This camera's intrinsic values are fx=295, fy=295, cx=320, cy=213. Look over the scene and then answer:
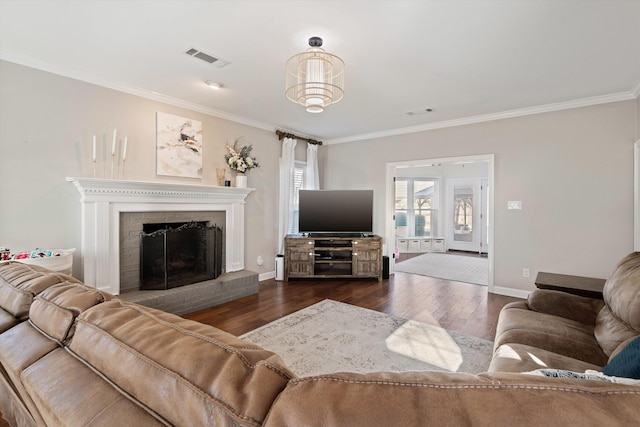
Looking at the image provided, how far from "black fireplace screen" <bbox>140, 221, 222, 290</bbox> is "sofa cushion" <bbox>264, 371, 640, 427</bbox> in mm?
3576

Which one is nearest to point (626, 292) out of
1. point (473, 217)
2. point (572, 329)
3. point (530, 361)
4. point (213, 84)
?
point (572, 329)

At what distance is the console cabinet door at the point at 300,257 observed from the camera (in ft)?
16.7

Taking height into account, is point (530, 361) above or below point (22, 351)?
below

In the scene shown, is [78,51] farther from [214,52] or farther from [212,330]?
[212,330]

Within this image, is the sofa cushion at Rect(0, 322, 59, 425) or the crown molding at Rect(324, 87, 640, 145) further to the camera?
the crown molding at Rect(324, 87, 640, 145)

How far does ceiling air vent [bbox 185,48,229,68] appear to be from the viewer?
2674 mm

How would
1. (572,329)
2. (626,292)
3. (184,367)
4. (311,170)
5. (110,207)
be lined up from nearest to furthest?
(184,367) → (626,292) → (572,329) → (110,207) → (311,170)

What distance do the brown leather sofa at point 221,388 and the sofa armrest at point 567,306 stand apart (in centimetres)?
232

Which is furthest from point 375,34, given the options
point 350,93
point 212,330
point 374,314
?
point 374,314

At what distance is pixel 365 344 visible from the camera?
108 inches

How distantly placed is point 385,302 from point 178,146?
11.4ft

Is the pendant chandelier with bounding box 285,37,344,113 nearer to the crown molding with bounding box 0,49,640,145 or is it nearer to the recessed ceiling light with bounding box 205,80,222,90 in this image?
the recessed ceiling light with bounding box 205,80,222,90

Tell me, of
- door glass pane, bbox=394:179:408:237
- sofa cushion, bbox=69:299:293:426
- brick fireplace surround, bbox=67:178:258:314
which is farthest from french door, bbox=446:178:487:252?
sofa cushion, bbox=69:299:293:426

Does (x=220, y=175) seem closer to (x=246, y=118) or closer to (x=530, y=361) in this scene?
(x=246, y=118)
